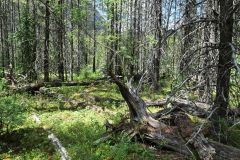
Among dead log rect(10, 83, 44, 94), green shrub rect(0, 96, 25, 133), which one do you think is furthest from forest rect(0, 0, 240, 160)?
dead log rect(10, 83, 44, 94)

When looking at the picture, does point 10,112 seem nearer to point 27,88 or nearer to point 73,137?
point 73,137

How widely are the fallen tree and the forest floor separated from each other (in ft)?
0.92

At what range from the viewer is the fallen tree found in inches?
297

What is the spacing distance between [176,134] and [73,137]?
3439 millimetres

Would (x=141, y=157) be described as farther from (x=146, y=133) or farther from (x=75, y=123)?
(x=75, y=123)

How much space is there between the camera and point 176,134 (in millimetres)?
8648

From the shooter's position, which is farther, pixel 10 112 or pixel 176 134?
pixel 10 112

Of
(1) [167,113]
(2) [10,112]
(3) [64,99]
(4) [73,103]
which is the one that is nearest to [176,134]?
(1) [167,113]

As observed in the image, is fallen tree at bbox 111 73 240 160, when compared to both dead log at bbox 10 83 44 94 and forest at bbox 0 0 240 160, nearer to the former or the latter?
forest at bbox 0 0 240 160

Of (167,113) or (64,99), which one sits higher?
(167,113)

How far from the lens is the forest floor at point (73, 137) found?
841 centimetres

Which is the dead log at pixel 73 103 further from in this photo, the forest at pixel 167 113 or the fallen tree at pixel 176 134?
the fallen tree at pixel 176 134

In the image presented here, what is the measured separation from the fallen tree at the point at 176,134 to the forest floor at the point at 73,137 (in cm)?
28

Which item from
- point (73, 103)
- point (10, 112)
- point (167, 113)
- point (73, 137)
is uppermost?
point (167, 113)
